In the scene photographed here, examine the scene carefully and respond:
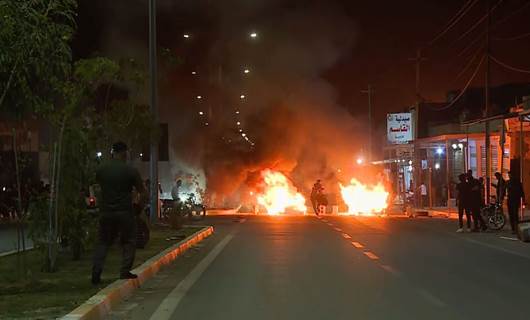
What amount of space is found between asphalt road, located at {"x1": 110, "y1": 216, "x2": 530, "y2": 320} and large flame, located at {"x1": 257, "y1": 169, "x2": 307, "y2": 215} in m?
26.3

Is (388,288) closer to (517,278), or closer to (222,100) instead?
(517,278)

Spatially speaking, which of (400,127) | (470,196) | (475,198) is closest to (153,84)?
(470,196)

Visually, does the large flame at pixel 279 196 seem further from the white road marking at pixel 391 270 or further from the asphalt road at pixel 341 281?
the white road marking at pixel 391 270

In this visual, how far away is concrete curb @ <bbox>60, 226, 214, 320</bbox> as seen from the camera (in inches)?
295

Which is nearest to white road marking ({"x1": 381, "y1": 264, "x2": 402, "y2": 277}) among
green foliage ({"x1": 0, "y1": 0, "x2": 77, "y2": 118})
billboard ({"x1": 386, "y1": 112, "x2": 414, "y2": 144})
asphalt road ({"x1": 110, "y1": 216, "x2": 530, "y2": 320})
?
asphalt road ({"x1": 110, "y1": 216, "x2": 530, "y2": 320})

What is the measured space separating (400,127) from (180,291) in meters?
41.4

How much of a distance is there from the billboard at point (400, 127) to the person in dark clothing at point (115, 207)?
41.4 metres

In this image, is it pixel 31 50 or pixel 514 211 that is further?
pixel 514 211

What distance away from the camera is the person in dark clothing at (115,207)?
9523 millimetres

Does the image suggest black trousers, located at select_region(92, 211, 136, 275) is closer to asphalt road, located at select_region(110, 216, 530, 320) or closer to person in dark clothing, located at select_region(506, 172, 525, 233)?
asphalt road, located at select_region(110, 216, 530, 320)

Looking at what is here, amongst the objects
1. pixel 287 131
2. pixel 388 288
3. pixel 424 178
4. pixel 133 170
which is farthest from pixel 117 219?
pixel 424 178

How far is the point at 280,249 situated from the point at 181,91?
2807 centimetres

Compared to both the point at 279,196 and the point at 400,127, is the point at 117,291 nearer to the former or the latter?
the point at 279,196

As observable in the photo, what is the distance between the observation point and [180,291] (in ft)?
32.5
